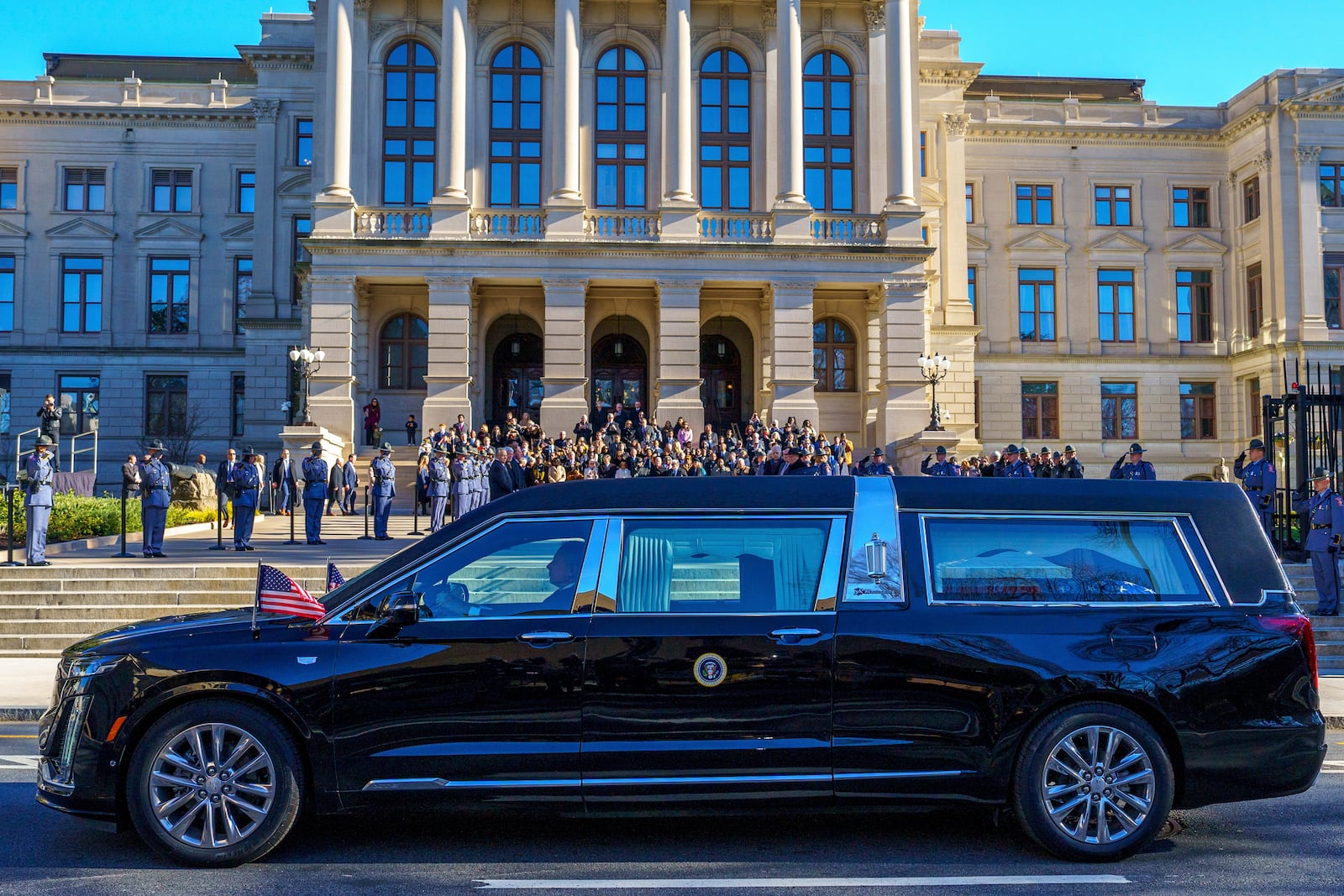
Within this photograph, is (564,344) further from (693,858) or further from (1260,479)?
(693,858)

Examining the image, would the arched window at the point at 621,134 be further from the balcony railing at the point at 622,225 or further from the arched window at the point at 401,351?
the arched window at the point at 401,351

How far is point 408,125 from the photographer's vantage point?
39.1 meters

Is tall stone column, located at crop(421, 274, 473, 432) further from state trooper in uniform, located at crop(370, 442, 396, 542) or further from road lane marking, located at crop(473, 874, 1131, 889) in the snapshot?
road lane marking, located at crop(473, 874, 1131, 889)

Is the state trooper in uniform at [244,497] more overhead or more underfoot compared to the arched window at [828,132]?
more underfoot

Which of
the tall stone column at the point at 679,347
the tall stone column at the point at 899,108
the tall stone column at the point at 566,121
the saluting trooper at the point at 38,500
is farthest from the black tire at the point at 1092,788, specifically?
the tall stone column at the point at 899,108

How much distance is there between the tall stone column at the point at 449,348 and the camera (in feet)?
118

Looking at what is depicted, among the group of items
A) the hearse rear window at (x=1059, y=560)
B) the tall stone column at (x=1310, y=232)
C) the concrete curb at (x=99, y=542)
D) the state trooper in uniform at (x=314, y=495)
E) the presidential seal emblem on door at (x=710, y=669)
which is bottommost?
the presidential seal emblem on door at (x=710, y=669)

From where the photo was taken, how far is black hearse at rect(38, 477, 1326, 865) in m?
5.70

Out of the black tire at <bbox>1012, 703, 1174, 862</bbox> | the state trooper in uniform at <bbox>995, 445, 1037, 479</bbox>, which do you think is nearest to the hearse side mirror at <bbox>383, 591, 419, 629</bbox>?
the black tire at <bbox>1012, 703, 1174, 862</bbox>

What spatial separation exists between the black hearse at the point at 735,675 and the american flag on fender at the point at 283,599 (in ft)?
0.29

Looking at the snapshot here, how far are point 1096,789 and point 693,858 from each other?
211 centimetres

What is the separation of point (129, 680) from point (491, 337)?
35421mm

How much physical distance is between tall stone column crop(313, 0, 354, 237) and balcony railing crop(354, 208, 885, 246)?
1097 millimetres

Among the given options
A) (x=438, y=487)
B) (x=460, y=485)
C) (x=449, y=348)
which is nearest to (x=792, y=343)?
(x=449, y=348)
